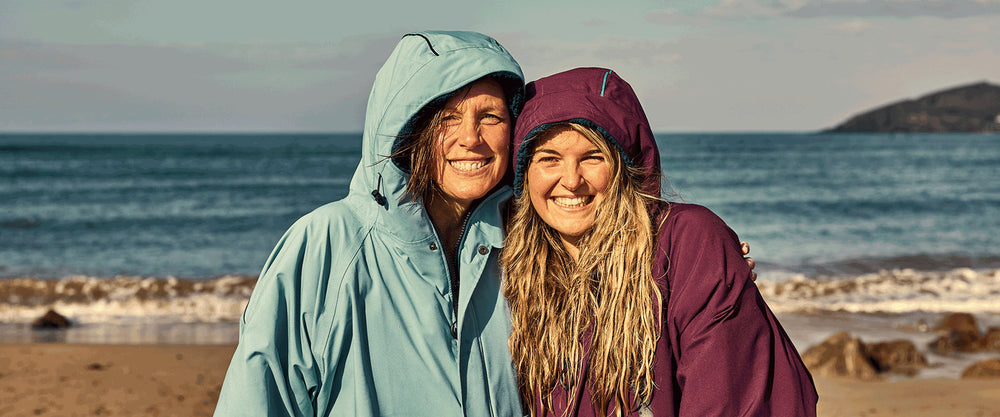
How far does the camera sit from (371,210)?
8.11ft

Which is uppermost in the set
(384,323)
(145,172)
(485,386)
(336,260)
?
(336,260)

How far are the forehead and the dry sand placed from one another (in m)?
5.14

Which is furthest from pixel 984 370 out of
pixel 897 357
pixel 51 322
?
pixel 51 322

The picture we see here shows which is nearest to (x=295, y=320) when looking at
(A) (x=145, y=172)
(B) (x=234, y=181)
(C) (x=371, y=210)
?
(C) (x=371, y=210)

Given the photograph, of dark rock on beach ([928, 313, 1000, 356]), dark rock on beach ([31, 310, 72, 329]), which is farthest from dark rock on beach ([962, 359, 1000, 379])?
dark rock on beach ([31, 310, 72, 329])

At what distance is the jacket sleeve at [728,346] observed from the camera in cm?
228

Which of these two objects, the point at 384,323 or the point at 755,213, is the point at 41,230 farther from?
the point at 384,323

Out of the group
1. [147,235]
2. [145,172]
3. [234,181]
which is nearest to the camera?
[147,235]

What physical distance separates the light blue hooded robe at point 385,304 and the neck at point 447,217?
5cm

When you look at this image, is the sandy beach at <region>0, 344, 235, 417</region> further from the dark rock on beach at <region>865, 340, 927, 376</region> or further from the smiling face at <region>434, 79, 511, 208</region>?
the dark rock on beach at <region>865, 340, 927, 376</region>

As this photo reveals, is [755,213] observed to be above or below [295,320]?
below

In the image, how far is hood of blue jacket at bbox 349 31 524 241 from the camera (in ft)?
8.02

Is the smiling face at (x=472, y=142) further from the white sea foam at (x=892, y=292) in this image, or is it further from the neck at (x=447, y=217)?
the white sea foam at (x=892, y=292)

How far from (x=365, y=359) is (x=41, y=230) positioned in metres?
19.4
